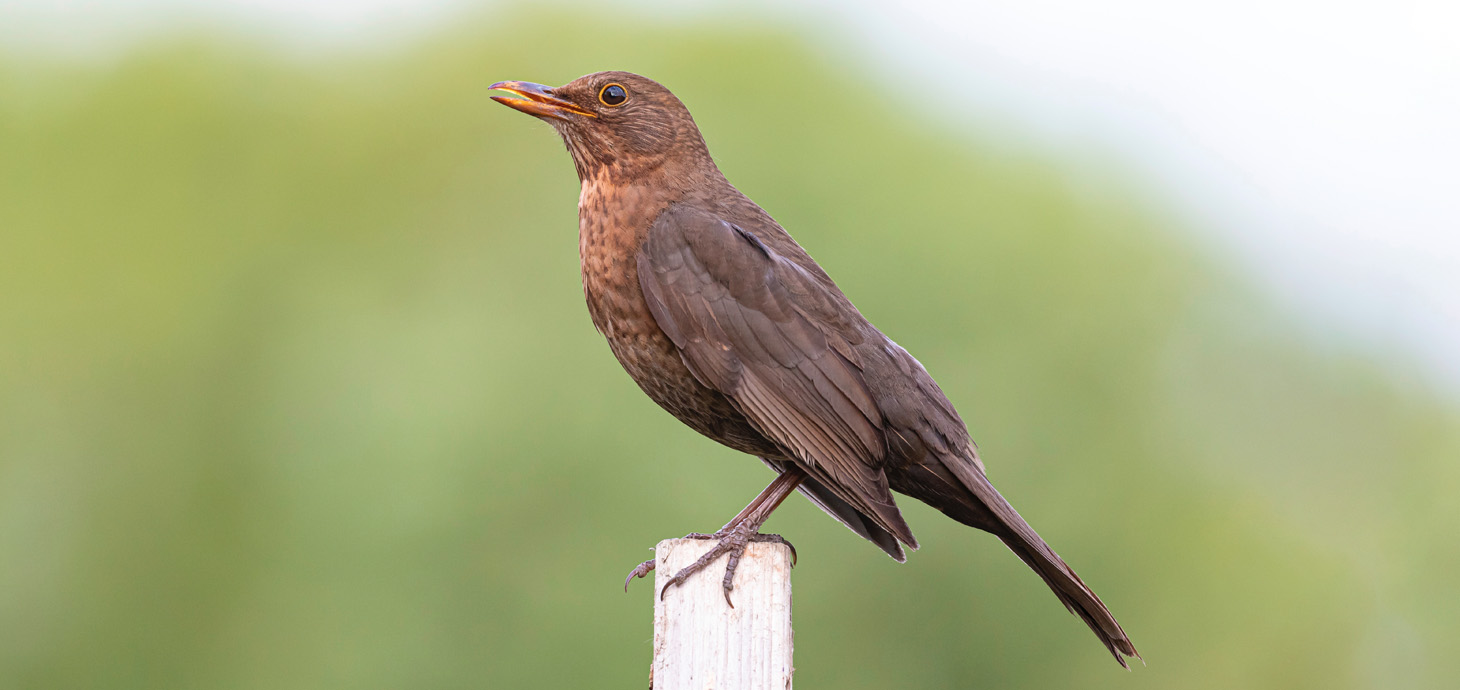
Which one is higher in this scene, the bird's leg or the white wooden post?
the bird's leg

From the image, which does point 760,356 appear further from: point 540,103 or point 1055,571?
point 540,103

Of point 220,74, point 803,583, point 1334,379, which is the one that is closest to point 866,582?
point 803,583

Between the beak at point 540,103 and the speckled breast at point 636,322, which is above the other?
the beak at point 540,103

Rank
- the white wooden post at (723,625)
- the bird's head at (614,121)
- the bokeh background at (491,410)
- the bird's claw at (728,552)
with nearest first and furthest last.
Result: the white wooden post at (723,625) < the bird's claw at (728,552) < the bird's head at (614,121) < the bokeh background at (491,410)

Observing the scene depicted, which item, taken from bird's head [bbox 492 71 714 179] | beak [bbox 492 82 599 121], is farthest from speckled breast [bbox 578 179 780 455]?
beak [bbox 492 82 599 121]

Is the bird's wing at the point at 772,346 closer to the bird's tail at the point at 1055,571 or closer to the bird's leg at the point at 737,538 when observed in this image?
the bird's leg at the point at 737,538

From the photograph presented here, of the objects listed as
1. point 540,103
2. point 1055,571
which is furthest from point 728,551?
point 540,103

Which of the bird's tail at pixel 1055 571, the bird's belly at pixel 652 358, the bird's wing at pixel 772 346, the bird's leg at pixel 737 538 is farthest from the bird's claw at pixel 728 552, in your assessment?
the bird's tail at pixel 1055 571

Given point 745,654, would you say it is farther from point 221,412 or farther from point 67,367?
point 67,367

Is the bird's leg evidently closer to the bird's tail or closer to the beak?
the bird's tail
